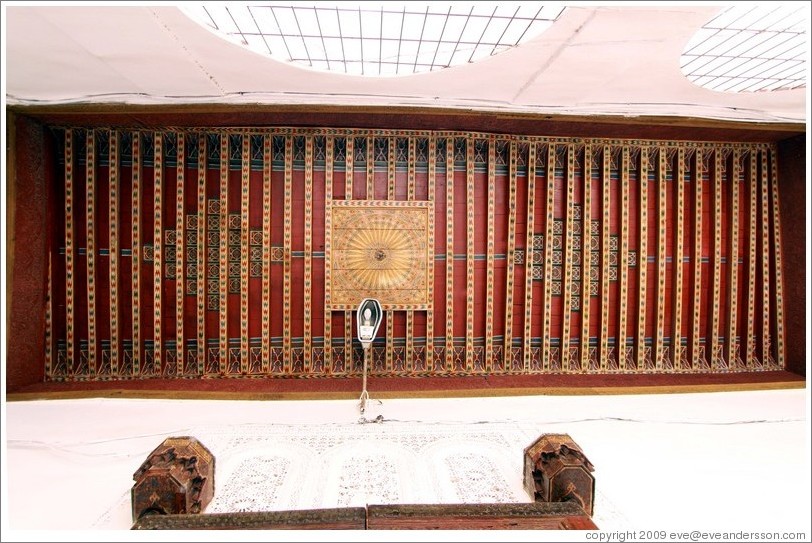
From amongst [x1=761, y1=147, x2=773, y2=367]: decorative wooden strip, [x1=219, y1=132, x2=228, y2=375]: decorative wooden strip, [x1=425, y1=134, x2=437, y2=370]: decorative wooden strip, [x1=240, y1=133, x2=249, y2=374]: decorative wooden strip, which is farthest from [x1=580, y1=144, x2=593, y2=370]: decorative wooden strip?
[x1=219, y1=132, x2=228, y2=375]: decorative wooden strip

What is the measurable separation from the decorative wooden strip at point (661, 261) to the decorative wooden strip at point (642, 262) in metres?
0.16

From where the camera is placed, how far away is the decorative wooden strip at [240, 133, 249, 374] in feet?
14.2

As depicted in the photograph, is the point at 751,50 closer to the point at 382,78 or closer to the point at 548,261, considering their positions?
the point at 548,261

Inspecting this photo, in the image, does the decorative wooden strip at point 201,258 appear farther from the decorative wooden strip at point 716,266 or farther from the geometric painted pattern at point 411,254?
the decorative wooden strip at point 716,266

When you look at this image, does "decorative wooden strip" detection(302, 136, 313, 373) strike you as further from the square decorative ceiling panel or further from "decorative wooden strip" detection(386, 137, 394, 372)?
"decorative wooden strip" detection(386, 137, 394, 372)

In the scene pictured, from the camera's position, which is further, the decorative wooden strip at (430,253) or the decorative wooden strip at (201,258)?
the decorative wooden strip at (430,253)

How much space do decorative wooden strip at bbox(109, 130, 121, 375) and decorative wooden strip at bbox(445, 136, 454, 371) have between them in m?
3.89

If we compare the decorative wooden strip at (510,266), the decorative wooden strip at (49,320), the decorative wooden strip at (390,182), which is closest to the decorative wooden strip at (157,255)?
the decorative wooden strip at (49,320)

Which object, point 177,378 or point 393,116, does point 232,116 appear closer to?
point 393,116

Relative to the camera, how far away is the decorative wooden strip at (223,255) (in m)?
4.32

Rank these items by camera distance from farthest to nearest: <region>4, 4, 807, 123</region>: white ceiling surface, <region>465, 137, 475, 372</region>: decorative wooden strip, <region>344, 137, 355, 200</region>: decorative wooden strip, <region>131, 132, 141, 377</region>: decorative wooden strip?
<region>465, 137, 475, 372</region>: decorative wooden strip → <region>344, 137, 355, 200</region>: decorative wooden strip → <region>131, 132, 141, 377</region>: decorative wooden strip → <region>4, 4, 807, 123</region>: white ceiling surface

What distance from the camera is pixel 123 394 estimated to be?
3584mm

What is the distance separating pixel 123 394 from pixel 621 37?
17.2ft

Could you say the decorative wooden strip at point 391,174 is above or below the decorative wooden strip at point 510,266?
above
